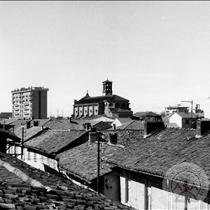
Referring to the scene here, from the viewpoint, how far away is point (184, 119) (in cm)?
8769

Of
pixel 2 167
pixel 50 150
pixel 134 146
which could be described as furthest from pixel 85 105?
pixel 2 167

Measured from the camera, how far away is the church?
445ft

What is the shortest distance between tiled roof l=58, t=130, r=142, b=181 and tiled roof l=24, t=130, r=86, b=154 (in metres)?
2.09

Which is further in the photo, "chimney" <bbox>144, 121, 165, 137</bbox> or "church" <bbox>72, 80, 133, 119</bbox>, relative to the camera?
"church" <bbox>72, 80, 133, 119</bbox>

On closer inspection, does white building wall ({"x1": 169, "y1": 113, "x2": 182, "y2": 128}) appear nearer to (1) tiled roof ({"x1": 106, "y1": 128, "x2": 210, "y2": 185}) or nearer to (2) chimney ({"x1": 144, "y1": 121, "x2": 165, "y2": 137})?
(2) chimney ({"x1": 144, "y1": 121, "x2": 165, "y2": 137})

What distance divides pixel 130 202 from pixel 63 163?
7.62 meters

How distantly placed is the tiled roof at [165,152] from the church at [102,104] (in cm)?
10261

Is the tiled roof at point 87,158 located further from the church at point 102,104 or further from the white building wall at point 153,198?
the church at point 102,104

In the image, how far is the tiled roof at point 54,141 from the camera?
94.5 ft

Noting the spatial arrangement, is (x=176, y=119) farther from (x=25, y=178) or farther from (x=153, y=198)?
(x=25, y=178)

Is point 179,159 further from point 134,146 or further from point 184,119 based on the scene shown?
point 184,119

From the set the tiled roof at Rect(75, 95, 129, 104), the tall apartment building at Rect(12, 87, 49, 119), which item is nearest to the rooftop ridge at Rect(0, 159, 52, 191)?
the tiled roof at Rect(75, 95, 129, 104)

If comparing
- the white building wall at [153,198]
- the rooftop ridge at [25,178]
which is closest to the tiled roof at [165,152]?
the white building wall at [153,198]

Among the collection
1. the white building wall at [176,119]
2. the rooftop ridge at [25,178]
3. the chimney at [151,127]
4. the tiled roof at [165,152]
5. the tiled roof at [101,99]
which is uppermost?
the tiled roof at [101,99]
